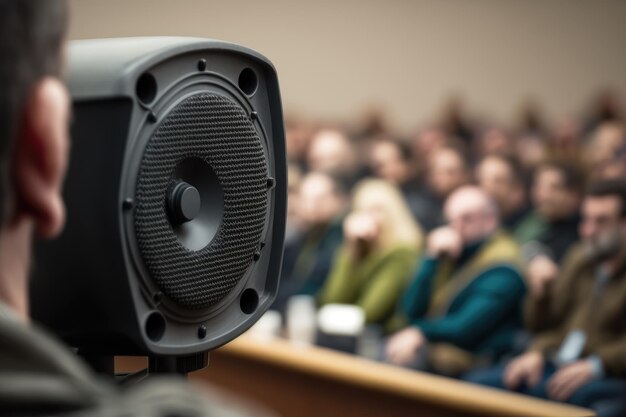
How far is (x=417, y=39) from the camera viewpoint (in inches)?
279

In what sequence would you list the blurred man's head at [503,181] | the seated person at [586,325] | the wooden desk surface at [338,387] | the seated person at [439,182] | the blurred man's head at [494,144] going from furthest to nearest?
the blurred man's head at [494,144] → the seated person at [439,182] → the blurred man's head at [503,181] → the seated person at [586,325] → the wooden desk surface at [338,387]

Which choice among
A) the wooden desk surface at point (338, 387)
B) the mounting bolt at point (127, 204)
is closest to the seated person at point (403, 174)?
the wooden desk surface at point (338, 387)

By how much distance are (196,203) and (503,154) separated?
3.00 m

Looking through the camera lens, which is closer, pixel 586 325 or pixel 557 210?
pixel 586 325

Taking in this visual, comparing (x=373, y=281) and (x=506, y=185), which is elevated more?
(x=506, y=185)

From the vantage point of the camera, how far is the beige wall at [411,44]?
21.3 feet

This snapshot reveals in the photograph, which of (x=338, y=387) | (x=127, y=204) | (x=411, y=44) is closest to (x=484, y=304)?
(x=338, y=387)

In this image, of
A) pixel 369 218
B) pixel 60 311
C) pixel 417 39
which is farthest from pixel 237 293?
pixel 417 39

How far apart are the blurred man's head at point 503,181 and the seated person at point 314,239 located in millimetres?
551

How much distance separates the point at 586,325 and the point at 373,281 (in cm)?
83

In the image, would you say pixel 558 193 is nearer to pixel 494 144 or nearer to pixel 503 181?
pixel 503 181

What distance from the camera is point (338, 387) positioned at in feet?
7.16

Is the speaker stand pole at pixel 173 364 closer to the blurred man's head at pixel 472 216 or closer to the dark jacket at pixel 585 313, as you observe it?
the dark jacket at pixel 585 313

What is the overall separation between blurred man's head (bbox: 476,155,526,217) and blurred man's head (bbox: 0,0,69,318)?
2829mm
